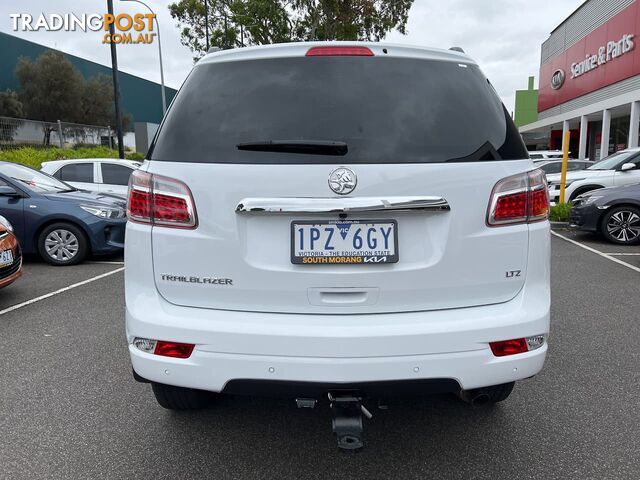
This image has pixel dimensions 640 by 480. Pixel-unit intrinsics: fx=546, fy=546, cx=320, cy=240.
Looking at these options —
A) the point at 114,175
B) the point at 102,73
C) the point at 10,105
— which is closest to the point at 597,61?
the point at 114,175

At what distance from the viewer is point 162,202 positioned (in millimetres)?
2195

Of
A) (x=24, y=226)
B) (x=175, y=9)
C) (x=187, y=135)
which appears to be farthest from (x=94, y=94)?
(x=187, y=135)

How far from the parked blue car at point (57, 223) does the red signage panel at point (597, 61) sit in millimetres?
23507

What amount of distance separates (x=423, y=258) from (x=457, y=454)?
3.66 ft

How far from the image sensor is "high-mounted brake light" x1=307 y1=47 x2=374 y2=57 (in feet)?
7.54

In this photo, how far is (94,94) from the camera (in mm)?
39000

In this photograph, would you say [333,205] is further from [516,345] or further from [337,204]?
[516,345]

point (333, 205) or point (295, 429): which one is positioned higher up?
point (333, 205)

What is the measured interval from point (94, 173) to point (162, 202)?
30.2ft

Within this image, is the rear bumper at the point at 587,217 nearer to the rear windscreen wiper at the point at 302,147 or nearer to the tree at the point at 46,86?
the rear windscreen wiper at the point at 302,147

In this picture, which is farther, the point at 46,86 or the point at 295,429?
the point at 46,86

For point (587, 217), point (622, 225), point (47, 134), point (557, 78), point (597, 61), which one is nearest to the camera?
point (622, 225)

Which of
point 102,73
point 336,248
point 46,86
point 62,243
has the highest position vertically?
point 102,73

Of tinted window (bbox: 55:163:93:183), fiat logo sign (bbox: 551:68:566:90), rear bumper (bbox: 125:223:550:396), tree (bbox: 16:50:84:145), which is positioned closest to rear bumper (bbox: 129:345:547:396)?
rear bumper (bbox: 125:223:550:396)
